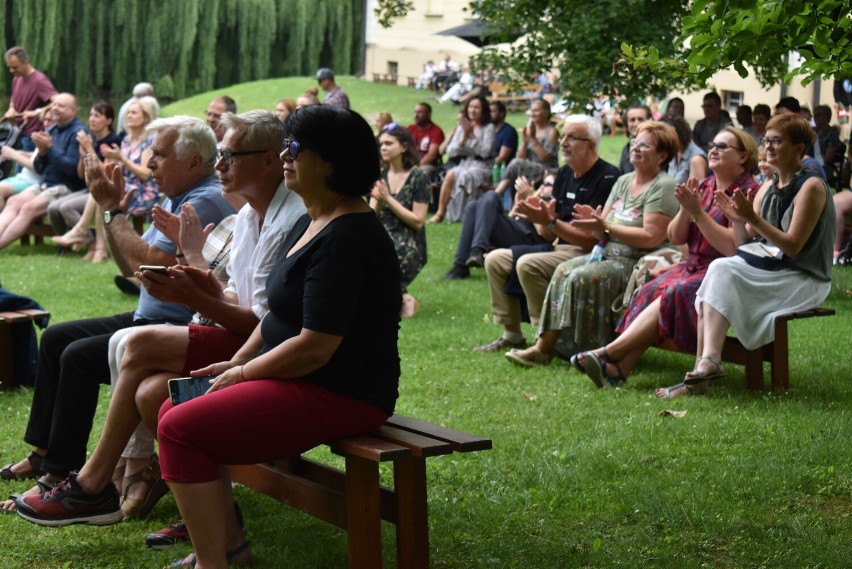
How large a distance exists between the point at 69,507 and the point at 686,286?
138 inches

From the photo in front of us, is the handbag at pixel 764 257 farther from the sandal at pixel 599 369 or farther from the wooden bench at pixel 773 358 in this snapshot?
the sandal at pixel 599 369

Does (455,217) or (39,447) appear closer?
(39,447)

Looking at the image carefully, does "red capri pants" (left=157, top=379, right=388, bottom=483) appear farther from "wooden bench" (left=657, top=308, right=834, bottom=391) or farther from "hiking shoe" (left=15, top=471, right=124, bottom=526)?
"wooden bench" (left=657, top=308, right=834, bottom=391)

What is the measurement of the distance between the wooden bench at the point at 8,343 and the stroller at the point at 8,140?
7198mm

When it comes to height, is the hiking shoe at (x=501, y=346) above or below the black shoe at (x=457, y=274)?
below

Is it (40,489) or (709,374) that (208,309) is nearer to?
(40,489)

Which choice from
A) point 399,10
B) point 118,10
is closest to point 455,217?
point 399,10

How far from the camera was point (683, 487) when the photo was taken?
4582 mm

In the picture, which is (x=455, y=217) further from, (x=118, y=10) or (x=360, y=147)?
(x=118, y=10)

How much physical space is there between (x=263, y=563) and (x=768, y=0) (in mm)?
2463

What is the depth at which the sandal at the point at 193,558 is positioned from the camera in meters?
3.83

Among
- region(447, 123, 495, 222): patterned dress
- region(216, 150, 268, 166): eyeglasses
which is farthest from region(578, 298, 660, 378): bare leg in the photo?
region(447, 123, 495, 222): patterned dress

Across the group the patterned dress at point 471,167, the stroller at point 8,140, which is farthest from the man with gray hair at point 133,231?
the patterned dress at point 471,167

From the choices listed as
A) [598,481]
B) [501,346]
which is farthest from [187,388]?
[501,346]
